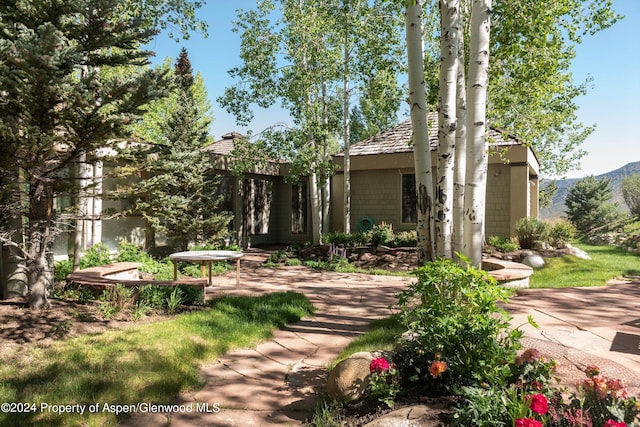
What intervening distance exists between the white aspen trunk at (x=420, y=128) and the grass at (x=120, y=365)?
2.39m

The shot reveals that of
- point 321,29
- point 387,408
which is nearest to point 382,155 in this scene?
point 321,29

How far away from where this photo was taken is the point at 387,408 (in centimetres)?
311

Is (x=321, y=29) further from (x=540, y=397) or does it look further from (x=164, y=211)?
(x=540, y=397)

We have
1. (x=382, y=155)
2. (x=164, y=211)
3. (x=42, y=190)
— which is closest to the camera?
(x=42, y=190)

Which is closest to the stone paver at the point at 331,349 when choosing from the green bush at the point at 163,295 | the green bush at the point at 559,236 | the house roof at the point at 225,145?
the green bush at the point at 163,295

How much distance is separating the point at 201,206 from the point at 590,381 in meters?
10.9

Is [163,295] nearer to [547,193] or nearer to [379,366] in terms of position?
[379,366]

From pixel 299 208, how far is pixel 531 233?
9.23 meters

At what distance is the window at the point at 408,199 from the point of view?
15359mm

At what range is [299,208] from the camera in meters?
18.4

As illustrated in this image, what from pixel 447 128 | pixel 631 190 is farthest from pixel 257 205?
pixel 631 190

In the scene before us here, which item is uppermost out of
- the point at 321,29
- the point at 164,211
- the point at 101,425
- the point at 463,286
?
the point at 321,29

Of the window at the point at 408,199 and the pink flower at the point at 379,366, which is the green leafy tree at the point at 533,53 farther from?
the pink flower at the point at 379,366

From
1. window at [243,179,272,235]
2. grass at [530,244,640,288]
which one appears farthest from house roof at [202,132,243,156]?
grass at [530,244,640,288]
